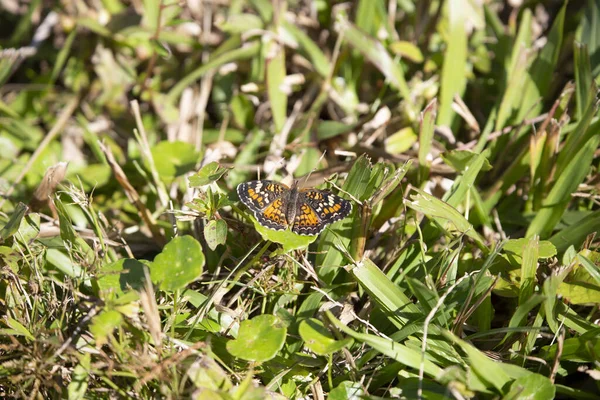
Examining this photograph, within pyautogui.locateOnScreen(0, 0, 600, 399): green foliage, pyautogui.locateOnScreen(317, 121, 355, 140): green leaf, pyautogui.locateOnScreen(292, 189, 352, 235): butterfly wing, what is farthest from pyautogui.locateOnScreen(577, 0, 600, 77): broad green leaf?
pyautogui.locateOnScreen(292, 189, 352, 235): butterfly wing

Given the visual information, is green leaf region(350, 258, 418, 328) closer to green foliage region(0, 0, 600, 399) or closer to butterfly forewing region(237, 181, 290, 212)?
green foliage region(0, 0, 600, 399)

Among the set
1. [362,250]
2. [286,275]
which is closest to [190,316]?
[286,275]

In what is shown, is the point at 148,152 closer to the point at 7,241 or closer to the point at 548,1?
the point at 7,241

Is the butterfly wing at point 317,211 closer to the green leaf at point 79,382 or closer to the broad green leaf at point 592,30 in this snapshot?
the green leaf at point 79,382

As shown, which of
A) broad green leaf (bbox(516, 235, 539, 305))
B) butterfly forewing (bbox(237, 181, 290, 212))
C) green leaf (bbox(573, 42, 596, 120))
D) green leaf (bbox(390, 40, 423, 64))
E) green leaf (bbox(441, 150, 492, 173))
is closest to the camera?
broad green leaf (bbox(516, 235, 539, 305))

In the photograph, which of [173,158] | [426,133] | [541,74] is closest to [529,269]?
[426,133]
